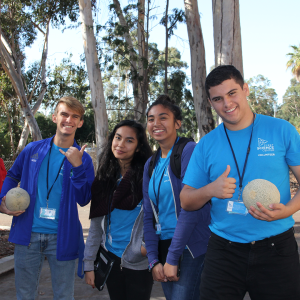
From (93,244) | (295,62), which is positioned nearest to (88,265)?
(93,244)

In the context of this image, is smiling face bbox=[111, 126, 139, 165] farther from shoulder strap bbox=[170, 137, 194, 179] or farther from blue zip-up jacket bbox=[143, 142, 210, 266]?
shoulder strap bbox=[170, 137, 194, 179]

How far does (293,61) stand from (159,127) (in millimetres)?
31313

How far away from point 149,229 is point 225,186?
88 centimetres

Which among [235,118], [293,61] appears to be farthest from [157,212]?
[293,61]

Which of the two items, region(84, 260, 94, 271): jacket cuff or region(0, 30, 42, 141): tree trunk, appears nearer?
region(84, 260, 94, 271): jacket cuff

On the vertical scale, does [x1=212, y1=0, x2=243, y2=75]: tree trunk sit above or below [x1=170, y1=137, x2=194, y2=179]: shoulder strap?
above

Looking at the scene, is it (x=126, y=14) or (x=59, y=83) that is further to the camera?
(x=59, y=83)

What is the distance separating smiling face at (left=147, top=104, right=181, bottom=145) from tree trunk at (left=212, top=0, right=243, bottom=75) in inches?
128

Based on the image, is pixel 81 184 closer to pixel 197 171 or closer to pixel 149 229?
pixel 149 229

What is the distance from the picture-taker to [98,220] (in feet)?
9.05

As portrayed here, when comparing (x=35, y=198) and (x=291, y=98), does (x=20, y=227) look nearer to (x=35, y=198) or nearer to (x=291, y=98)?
(x=35, y=198)

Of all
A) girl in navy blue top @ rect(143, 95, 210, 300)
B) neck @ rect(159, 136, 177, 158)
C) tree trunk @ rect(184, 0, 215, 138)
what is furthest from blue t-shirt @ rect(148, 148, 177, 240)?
tree trunk @ rect(184, 0, 215, 138)

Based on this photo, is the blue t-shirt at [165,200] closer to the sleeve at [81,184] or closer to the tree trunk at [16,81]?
the sleeve at [81,184]

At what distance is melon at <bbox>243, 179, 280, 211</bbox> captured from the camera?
1730 millimetres
